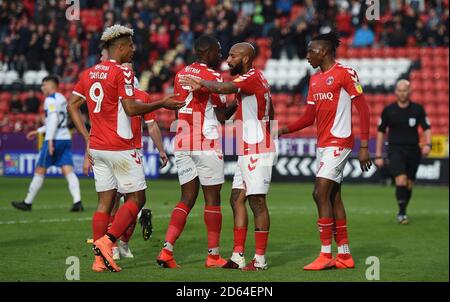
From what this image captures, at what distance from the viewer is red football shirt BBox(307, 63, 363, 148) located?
34.9 feet

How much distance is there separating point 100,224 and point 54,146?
25.8 ft

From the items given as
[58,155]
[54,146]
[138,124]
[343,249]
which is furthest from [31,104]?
[343,249]

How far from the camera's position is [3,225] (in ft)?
48.8

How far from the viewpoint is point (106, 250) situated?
9.89 metres

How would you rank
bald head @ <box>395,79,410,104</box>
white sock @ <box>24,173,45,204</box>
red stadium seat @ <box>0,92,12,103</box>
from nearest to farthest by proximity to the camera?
bald head @ <box>395,79,410,104</box>, white sock @ <box>24,173,45,204</box>, red stadium seat @ <box>0,92,12,103</box>

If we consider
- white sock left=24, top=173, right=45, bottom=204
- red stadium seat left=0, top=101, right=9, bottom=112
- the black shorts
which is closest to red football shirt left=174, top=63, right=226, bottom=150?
the black shorts

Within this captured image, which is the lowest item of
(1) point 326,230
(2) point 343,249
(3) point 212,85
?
(2) point 343,249

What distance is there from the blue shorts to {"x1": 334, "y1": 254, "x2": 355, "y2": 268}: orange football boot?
27.5 feet

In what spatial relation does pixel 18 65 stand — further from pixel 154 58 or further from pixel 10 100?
pixel 154 58

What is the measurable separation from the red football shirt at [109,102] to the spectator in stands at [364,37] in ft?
74.0

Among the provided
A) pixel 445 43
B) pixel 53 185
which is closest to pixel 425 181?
pixel 445 43

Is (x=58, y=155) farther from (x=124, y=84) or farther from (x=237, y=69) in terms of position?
(x=124, y=84)

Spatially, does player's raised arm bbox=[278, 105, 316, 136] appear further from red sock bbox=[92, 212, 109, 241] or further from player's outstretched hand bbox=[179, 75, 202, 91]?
red sock bbox=[92, 212, 109, 241]
